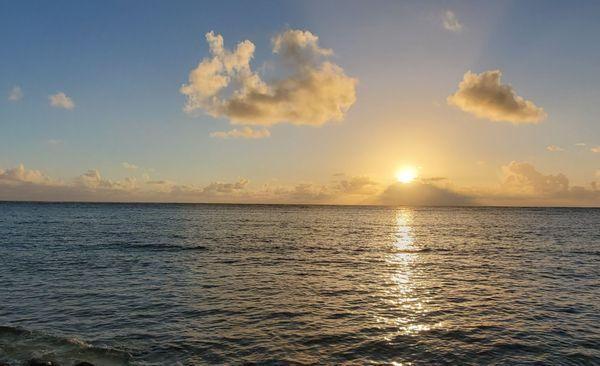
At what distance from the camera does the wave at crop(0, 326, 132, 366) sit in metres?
16.6

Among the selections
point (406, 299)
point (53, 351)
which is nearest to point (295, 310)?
point (406, 299)

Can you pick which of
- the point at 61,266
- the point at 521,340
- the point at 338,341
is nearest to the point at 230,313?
the point at 338,341

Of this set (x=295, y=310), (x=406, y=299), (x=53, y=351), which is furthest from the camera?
(x=406, y=299)

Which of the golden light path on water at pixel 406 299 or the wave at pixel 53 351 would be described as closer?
the wave at pixel 53 351

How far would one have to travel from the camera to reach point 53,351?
1759 centimetres

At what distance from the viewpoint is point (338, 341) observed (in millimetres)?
19484

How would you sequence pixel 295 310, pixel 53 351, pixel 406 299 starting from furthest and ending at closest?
pixel 406 299 → pixel 295 310 → pixel 53 351

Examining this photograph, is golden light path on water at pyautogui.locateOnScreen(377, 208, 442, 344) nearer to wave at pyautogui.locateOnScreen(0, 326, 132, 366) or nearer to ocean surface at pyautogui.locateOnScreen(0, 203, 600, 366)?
ocean surface at pyautogui.locateOnScreen(0, 203, 600, 366)

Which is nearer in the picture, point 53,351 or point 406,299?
point 53,351

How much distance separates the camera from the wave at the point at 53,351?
16.6 m

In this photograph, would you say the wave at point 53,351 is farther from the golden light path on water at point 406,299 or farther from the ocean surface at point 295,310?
the golden light path on water at point 406,299

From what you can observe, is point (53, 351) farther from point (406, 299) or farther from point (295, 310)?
point (406, 299)

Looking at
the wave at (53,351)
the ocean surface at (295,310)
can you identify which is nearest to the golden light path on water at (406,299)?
the ocean surface at (295,310)

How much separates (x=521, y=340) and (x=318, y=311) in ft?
34.3
